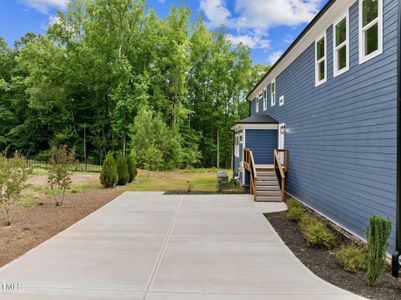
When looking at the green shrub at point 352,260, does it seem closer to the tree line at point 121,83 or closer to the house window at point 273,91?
the house window at point 273,91

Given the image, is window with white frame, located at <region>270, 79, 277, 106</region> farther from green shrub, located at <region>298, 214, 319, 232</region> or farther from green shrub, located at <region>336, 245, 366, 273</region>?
green shrub, located at <region>336, 245, 366, 273</region>

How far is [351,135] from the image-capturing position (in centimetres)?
621

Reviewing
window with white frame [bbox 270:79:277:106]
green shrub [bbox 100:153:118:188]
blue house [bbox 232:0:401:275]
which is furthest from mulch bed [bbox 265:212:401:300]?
green shrub [bbox 100:153:118:188]

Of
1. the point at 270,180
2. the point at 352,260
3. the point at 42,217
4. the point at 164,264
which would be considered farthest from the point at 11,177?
the point at 270,180

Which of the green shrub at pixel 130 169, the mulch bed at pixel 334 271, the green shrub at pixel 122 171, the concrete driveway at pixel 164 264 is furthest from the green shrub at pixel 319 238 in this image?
the green shrub at pixel 130 169

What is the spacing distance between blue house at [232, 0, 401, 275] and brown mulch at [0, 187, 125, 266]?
221 inches

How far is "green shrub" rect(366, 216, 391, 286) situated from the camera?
3723mm

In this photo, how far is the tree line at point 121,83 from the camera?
25.7m

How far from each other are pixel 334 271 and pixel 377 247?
873 millimetres

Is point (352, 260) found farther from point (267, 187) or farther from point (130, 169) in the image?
point (130, 169)

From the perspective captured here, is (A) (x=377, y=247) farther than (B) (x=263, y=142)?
No

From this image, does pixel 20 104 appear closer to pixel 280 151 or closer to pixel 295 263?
pixel 280 151

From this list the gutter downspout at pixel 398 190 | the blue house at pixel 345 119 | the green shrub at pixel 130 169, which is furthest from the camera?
the green shrub at pixel 130 169

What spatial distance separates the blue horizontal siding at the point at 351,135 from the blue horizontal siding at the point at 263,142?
9.05 feet
